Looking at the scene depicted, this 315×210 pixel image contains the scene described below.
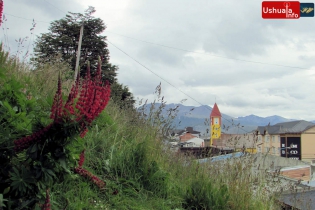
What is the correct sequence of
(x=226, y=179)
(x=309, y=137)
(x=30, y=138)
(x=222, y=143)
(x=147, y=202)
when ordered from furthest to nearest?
(x=309, y=137)
(x=222, y=143)
(x=226, y=179)
(x=147, y=202)
(x=30, y=138)

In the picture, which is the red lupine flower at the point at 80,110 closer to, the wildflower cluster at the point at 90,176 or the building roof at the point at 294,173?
the wildflower cluster at the point at 90,176

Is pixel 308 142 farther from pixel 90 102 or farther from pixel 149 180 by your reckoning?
pixel 90 102

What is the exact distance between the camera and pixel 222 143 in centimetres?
524

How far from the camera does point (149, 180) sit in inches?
160

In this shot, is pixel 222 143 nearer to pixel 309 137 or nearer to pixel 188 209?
pixel 188 209

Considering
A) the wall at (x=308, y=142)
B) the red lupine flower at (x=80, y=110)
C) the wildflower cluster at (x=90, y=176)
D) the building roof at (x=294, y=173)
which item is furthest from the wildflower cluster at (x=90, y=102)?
the wall at (x=308, y=142)

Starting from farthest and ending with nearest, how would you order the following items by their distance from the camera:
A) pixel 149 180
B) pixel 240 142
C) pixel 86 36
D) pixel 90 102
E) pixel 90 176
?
pixel 86 36
pixel 240 142
pixel 149 180
pixel 90 176
pixel 90 102

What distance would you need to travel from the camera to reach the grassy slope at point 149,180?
3.60 meters

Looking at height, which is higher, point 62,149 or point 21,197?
point 62,149

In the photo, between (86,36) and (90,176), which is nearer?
(90,176)

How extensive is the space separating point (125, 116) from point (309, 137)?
73079 mm

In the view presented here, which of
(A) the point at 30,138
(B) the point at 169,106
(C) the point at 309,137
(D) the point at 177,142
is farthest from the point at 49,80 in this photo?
(C) the point at 309,137

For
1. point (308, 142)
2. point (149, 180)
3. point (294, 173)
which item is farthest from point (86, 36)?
point (308, 142)

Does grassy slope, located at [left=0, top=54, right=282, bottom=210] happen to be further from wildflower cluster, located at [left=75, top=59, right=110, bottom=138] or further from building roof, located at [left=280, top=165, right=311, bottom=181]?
building roof, located at [left=280, top=165, right=311, bottom=181]
